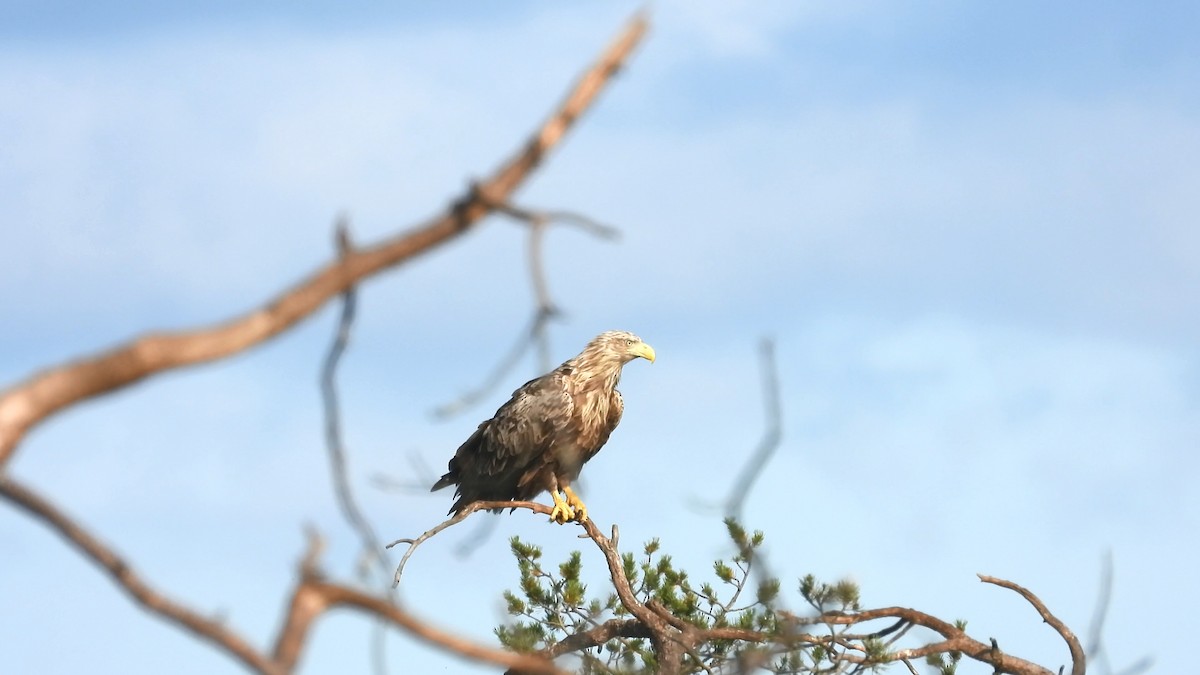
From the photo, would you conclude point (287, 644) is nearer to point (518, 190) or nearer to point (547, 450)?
point (518, 190)

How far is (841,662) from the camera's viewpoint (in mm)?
7125

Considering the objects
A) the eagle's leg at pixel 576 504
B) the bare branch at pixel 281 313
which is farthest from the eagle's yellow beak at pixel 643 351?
the bare branch at pixel 281 313

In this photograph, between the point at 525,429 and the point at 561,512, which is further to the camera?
the point at 525,429

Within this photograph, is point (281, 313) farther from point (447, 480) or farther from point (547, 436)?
point (447, 480)

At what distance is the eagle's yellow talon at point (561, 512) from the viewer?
10.2 metres

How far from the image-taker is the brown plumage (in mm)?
10438

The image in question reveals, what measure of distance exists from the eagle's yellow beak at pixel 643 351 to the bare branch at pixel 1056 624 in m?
4.26

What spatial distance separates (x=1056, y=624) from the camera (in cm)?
735

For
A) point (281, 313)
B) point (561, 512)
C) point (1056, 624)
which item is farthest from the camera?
point (561, 512)

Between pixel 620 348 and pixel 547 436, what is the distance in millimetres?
1047

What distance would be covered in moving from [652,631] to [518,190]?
548 centimetres

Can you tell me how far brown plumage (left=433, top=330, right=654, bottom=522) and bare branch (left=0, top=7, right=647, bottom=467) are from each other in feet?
24.8

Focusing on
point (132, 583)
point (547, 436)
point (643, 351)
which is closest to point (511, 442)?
point (547, 436)

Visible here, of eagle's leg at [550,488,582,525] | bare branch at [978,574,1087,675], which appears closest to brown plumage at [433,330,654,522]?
eagle's leg at [550,488,582,525]
